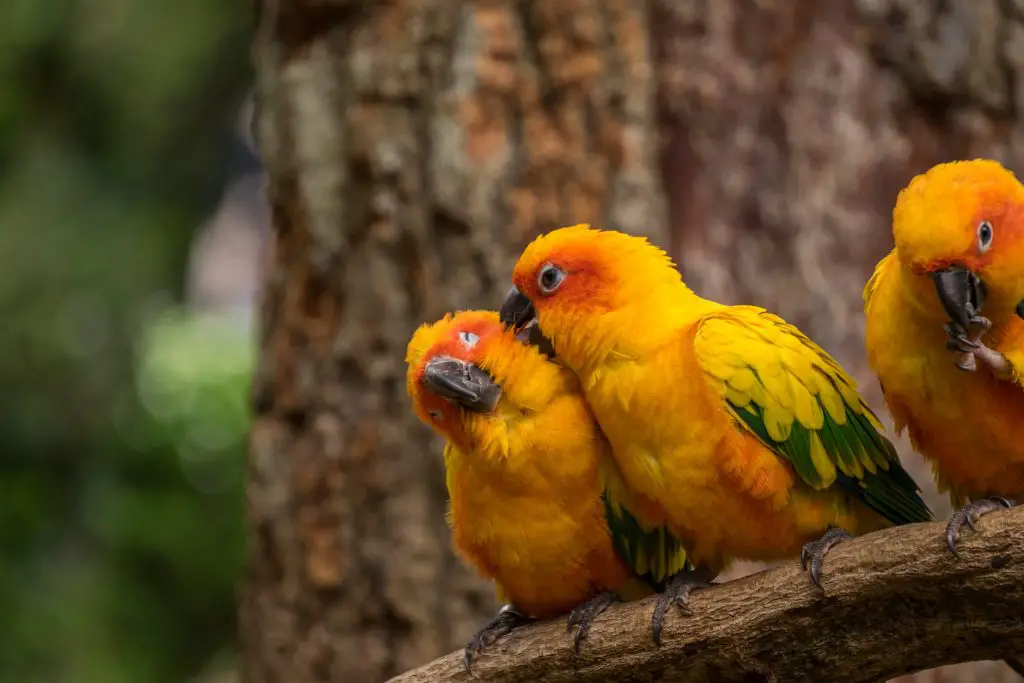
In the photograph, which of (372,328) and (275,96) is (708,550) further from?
(275,96)

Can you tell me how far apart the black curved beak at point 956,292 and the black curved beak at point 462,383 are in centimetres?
108

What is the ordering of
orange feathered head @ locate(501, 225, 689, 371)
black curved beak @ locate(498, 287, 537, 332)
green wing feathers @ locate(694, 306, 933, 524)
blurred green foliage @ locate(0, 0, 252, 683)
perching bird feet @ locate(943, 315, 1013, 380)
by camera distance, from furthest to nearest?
blurred green foliage @ locate(0, 0, 252, 683)
black curved beak @ locate(498, 287, 537, 332)
orange feathered head @ locate(501, 225, 689, 371)
green wing feathers @ locate(694, 306, 933, 524)
perching bird feet @ locate(943, 315, 1013, 380)

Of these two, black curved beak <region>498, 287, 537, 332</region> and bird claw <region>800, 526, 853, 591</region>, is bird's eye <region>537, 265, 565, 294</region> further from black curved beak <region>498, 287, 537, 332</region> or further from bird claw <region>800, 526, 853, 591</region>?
bird claw <region>800, 526, 853, 591</region>

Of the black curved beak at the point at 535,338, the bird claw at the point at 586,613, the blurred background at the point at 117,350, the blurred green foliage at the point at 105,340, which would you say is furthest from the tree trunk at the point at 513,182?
the blurred green foliage at the point at 105,340

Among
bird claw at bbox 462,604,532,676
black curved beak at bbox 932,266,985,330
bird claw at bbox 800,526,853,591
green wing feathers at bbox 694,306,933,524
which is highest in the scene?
black curved beak at bbox 932,266,985,330

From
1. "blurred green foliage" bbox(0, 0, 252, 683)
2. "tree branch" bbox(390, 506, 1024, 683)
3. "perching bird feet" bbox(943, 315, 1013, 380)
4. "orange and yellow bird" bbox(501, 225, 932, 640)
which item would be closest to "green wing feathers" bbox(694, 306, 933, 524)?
"orange and yellow bird" bbox(501, 225, 932, 640)

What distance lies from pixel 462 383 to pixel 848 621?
3.38 ft

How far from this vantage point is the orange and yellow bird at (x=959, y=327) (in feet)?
7.79

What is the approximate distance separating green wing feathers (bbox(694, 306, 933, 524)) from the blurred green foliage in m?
6.90

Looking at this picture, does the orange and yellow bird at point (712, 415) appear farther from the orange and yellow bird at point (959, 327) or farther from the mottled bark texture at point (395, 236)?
the mottled bark texture at point (395, 236)

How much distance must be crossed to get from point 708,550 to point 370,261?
2358mm

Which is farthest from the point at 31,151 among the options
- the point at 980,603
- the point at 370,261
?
the point at 980,603

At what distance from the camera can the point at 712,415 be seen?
2688mm

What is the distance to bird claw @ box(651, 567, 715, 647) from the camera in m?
2.69
